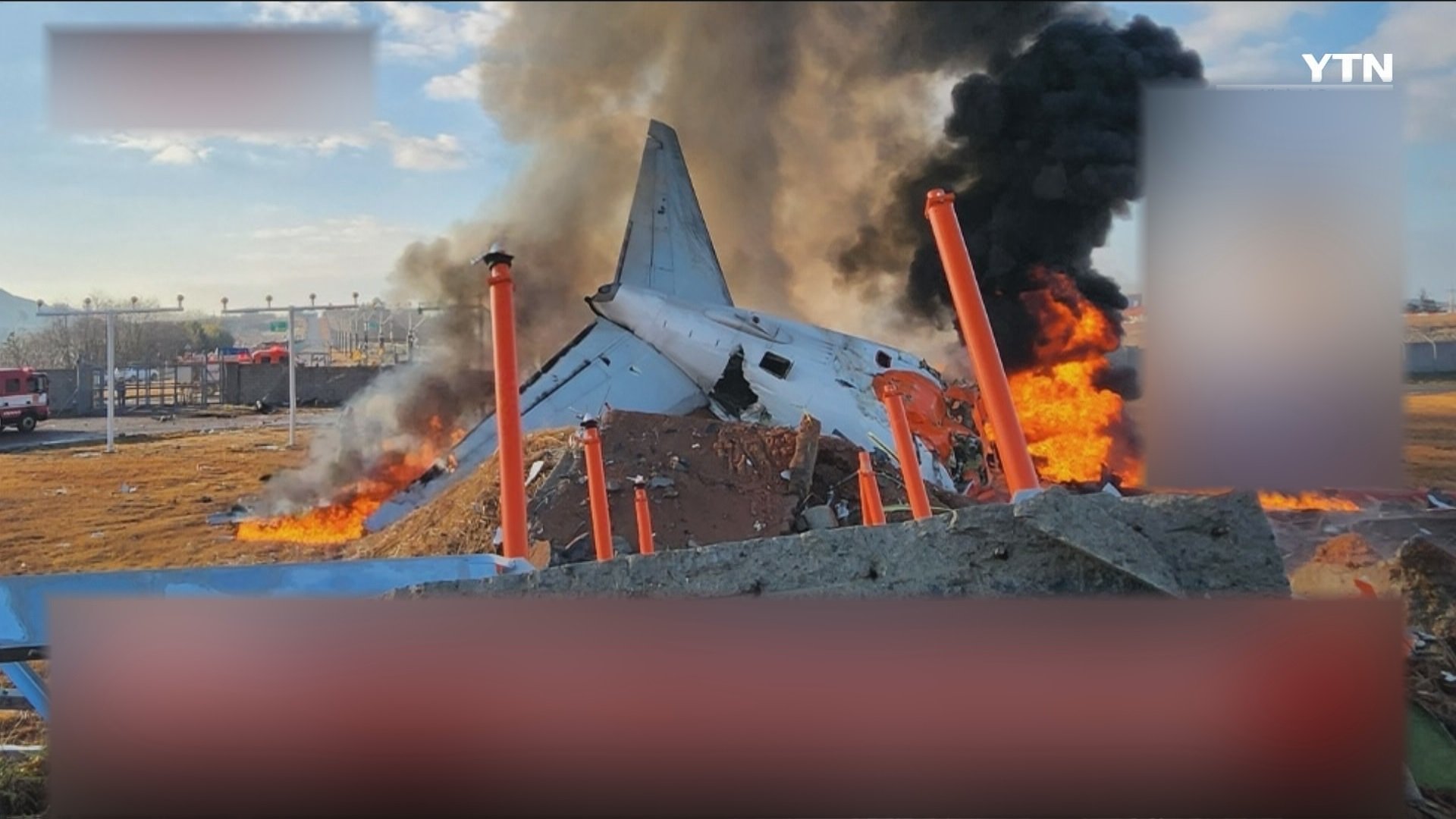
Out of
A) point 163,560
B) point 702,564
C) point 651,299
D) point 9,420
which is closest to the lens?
point 702,564

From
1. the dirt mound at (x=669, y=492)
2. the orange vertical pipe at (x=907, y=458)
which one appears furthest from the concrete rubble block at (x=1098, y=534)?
the dirt mound at (x=669, y=492)

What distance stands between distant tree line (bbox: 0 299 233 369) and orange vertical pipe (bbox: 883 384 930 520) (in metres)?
11.0

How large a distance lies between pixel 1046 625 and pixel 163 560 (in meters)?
8.92

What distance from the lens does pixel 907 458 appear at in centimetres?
343

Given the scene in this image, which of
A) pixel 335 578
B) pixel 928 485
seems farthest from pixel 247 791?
pixel 928 485

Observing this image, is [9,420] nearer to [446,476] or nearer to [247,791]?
[446,476]

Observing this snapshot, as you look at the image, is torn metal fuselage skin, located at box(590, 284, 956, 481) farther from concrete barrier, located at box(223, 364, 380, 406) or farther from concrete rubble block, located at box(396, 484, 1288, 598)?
concrete barrier, located at box(223, 364, 380, 406)

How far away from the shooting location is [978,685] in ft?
4.20

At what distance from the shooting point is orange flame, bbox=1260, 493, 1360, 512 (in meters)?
7.55

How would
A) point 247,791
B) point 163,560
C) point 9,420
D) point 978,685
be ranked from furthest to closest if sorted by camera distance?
1. point 9,420
2. point 163,560
3. point 247,791
4. point 978,685

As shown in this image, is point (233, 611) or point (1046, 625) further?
point (233, 611)

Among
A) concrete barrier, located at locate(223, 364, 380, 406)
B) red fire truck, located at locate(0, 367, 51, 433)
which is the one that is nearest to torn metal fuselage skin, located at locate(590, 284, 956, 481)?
red fire truck, located at locate(0, 367, 51, 433)

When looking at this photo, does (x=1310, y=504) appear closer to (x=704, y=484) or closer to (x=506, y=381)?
(x=704, y=484)

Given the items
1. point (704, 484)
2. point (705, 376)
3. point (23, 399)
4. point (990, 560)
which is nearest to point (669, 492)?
point (704, 484)
